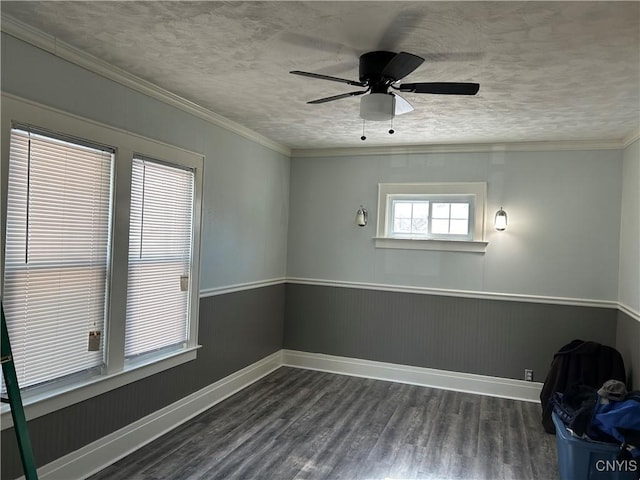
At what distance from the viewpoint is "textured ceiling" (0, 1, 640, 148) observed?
2020mm

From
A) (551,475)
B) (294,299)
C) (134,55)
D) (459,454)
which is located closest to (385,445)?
(459,454)

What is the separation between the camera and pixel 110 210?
9.61 ft

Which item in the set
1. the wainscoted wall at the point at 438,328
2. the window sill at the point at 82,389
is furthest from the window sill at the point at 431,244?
the window sill at the point at 82,389

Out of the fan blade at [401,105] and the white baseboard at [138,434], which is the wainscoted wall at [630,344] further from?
the white baseboard at [138,434]

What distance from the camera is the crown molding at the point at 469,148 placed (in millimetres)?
4277

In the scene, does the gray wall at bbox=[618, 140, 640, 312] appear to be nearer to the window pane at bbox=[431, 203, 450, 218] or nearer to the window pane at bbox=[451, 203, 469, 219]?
the window pane at bbox=[451, 203, 469, 219]

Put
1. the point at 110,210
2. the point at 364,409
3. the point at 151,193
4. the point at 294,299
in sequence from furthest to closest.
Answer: the point at 294,299 → the point at 364,409 → the point at 151,193 → the point at 110,210

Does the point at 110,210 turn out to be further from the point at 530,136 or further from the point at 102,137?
the point at 530,136

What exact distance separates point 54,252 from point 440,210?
357 cm

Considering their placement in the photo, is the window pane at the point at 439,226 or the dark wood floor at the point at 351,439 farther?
the window pane at the point at 439,226

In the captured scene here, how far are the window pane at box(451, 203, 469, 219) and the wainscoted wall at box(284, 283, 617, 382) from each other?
85 cm

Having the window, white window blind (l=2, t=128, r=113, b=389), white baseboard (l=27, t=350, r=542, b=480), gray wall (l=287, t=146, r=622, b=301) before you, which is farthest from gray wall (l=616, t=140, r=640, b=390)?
white window blind (l=2, t=128, r=113, b=389)

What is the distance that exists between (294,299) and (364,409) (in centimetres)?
166

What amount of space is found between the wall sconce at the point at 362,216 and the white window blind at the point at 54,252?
270 centimetres
